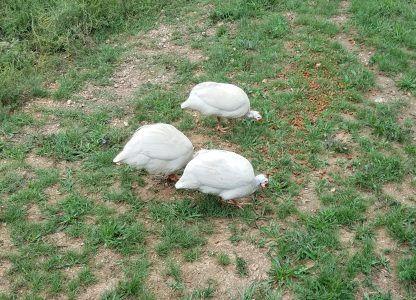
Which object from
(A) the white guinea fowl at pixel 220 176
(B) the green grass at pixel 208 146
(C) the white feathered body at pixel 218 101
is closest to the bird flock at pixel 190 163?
(A) the white guinea fowl at pixel 220 176

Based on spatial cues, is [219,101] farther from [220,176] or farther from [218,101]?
[220,176]

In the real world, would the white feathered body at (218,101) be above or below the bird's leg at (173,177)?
above

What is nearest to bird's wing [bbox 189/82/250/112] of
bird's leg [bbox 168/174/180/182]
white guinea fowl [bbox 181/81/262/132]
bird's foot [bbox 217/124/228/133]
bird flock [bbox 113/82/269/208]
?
white guinea fowl [bbox 181/81/262/132]

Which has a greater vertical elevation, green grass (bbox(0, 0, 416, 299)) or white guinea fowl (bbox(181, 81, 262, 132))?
white guinea fowl (bbox(181, 81, 262, 132))

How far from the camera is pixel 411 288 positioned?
376cm

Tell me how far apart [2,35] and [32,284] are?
4493 mm

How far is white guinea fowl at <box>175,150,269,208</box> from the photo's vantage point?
13.6 ft

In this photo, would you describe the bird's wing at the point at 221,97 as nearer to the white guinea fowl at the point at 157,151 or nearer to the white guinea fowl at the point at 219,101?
the white guinea fowl at the point at 219,101

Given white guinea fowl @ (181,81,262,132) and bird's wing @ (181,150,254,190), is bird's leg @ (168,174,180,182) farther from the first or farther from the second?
white guinea fowl @ (181,81,262,132)

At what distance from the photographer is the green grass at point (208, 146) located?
3926 millimetres

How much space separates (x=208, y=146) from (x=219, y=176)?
1085 millimetres

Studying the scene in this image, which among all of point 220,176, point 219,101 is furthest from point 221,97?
point 220,176

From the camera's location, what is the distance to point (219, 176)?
4137 millimetres

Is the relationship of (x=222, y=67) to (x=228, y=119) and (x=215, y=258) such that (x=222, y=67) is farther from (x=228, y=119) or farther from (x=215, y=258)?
(x=215, y=258)
